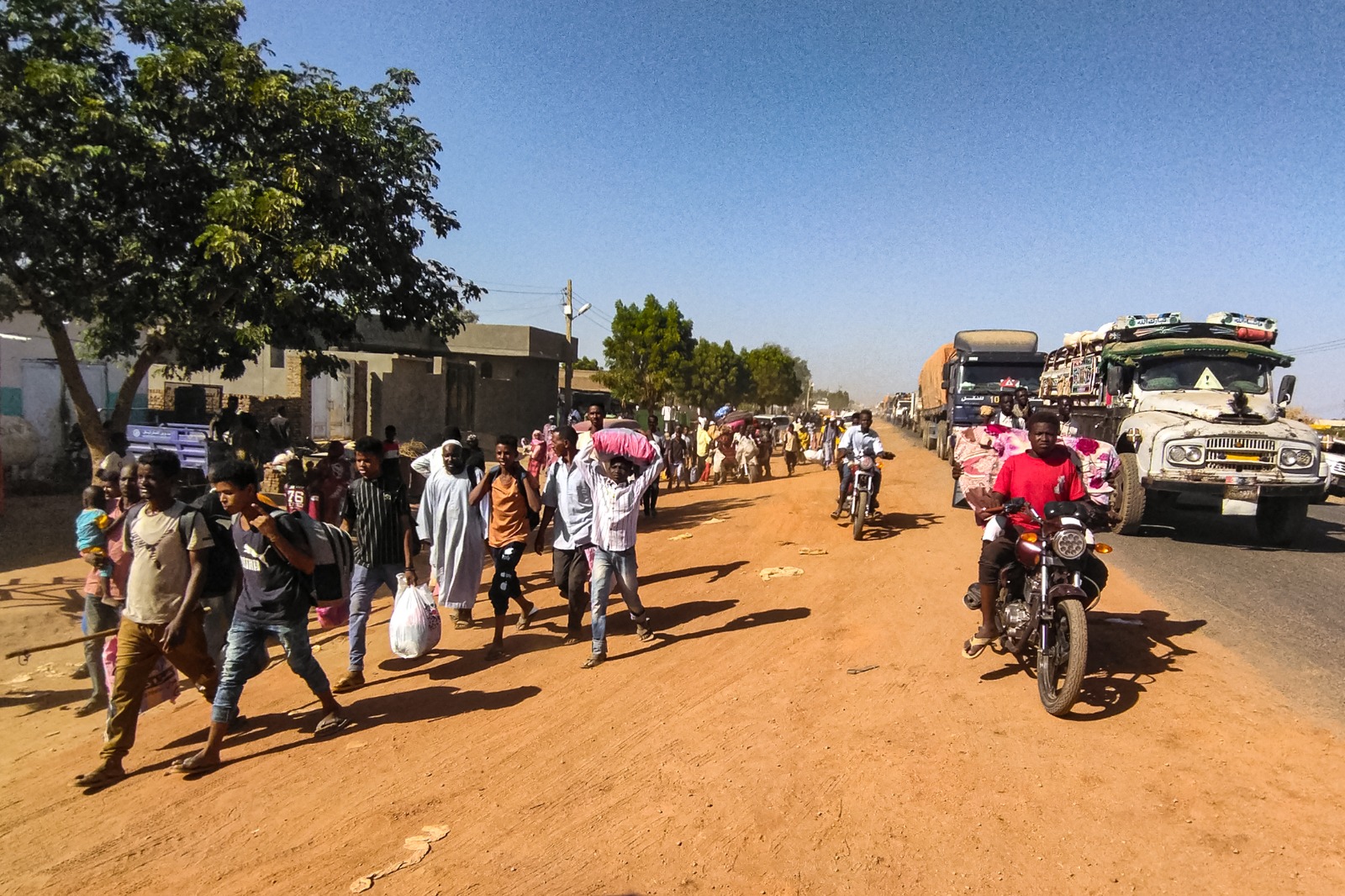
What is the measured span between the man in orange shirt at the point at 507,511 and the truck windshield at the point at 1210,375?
9371 millimetres

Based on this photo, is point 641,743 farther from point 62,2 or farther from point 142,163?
point 62,2

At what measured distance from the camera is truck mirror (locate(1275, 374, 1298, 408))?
10844 mm

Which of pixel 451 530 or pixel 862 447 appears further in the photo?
pixel 862 447

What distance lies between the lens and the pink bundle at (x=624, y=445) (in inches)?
252

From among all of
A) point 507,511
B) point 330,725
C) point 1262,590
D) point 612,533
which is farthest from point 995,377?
point 330,725

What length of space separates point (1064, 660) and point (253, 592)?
4.67 meters

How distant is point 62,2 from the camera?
10.6 meters

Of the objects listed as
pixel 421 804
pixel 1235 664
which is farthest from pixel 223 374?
pixel 1235 664

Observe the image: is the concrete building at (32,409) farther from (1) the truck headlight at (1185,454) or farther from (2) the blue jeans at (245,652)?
(1) the truck headlight at (1185,454)

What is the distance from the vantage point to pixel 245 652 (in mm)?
4695

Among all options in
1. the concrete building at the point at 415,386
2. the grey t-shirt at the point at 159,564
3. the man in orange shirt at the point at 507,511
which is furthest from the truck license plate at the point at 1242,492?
the concrete building at the point at 415,386

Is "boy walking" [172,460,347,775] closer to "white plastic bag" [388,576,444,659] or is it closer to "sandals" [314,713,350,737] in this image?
"sandals" [314,713,350,737]

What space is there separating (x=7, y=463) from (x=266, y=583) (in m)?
14.3

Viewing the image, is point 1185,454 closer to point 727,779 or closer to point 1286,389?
point 1286,389
